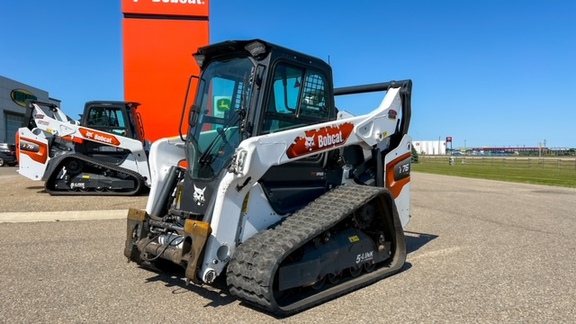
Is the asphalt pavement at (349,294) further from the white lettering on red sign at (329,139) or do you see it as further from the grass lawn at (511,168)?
the grass lawn at (511,168)

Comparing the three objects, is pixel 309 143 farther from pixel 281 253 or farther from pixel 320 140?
pixel 281 253

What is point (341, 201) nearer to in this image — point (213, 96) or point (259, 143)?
point (259, 143)

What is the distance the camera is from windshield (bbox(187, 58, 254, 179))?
4.52m

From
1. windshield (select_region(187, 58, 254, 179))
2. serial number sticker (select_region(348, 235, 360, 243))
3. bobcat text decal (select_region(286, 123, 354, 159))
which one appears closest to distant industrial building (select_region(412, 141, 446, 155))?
bobcat text decal (select_region(286, 123, 354, 159))

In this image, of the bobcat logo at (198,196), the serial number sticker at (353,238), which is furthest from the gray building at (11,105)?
the serial number sticker at (353,238)

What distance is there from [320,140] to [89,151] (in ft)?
32.6

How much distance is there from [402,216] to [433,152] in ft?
369

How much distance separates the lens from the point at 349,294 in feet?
14.4

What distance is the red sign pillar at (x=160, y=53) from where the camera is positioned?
16.2 metres

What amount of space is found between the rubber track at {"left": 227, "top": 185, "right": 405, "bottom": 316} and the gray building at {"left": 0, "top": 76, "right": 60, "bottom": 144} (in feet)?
148

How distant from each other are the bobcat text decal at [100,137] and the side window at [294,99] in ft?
28.5

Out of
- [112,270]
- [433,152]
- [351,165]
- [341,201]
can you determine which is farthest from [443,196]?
[433,152]

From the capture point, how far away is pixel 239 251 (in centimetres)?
393

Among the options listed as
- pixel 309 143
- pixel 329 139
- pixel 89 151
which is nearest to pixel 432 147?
pixel 89 151
